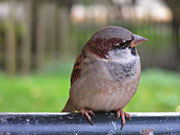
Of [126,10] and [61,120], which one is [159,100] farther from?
[126,10]

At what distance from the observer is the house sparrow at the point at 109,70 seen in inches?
88.3

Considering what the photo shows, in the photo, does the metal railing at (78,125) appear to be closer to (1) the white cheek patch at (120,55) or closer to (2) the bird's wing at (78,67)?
(1) the white cheek patch at (120,55)

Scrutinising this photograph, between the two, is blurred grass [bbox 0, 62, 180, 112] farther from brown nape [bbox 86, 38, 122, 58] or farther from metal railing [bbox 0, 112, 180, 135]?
metal railing [bbox 0, 112, 180, 135]

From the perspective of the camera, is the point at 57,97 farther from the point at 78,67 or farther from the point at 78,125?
the point at 78,125

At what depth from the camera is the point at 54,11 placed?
32.1 ft

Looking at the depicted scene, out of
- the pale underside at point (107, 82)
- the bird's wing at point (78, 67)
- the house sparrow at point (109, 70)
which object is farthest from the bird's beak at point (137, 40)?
the bird's wing at point (78, 67)

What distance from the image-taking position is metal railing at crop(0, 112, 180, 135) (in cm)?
166

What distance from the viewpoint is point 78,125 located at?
1.75 metres

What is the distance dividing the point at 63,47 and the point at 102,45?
8.11m

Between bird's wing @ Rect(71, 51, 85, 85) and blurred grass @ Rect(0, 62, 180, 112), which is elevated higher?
bird's wing @ Rect(71, 51, 85, 85)

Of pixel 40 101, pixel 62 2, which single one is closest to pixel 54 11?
pixel 62 2

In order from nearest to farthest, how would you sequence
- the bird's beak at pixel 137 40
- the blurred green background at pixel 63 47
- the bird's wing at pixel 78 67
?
the bird's beak at pixel 137 40 → the bird's wing at pixel 78 67 → the blurred green background at pixel 63 47

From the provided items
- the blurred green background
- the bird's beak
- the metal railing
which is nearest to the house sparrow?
the bird's beak

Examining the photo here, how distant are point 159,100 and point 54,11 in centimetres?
523
